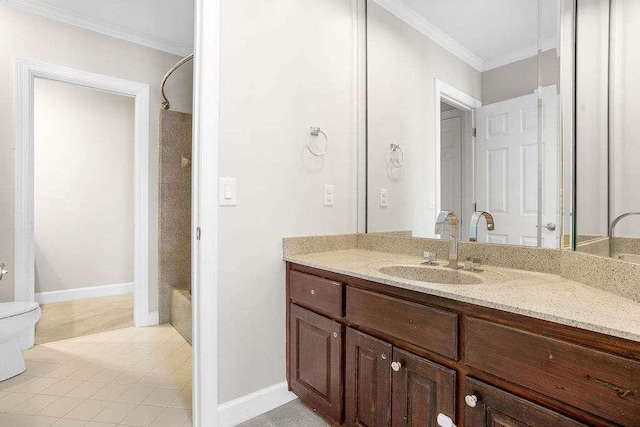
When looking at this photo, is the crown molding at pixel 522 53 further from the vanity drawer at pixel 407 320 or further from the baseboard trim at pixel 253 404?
the baseboard trim at pixel 253 404

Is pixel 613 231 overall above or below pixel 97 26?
below

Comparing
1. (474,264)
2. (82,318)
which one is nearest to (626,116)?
(474,264)

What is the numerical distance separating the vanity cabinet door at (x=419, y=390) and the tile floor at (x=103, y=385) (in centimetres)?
107

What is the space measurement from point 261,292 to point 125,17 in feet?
8.37

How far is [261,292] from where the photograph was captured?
1.75 m

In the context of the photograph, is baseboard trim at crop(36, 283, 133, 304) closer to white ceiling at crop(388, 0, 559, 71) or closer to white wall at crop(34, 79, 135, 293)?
white wall at crop(34, 79, 135, 293)

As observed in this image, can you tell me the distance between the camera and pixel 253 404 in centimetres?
171

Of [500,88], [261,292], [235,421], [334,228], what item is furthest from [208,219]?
[500,88]

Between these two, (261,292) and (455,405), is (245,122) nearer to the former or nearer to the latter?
(261,292)

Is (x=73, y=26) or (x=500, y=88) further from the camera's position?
(x=73, y=26)

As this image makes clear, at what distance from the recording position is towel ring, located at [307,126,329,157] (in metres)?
1.92

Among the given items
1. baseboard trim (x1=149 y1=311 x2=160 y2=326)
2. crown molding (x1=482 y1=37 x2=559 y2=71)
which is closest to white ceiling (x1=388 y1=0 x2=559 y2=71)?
crown molding (x1=482 y1=37 x2=559 y2=71)

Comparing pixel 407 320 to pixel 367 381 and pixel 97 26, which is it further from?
pixel 97 26

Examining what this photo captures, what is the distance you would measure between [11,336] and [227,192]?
171 cm
